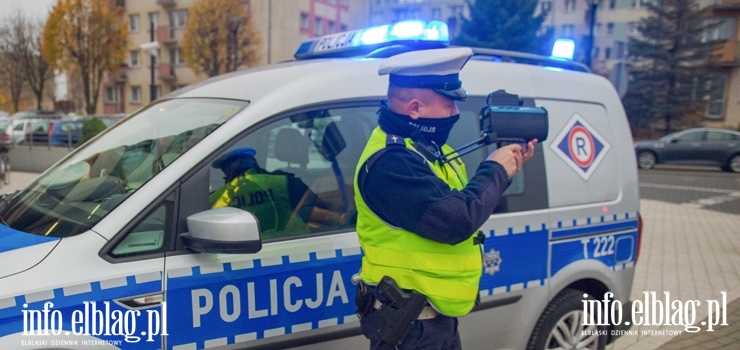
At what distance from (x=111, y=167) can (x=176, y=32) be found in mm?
41271

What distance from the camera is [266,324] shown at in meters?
2.38

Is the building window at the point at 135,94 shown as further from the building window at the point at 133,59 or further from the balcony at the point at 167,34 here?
the balcony at the point at 167,34

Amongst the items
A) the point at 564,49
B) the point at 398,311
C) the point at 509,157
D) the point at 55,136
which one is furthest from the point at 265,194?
the point at 55,136

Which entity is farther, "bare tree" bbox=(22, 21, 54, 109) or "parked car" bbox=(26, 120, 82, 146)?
"bare tree" bbox=(22, 21, 54, 109)

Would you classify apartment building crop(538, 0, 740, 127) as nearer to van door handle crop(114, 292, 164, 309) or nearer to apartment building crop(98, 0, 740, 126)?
apartment building crop(98, 0, 740, 126)

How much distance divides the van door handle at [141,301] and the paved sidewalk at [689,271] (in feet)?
11.5

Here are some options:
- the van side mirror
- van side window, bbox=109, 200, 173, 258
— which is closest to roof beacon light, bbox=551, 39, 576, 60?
the van side mirror

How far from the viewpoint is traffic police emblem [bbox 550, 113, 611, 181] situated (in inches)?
135

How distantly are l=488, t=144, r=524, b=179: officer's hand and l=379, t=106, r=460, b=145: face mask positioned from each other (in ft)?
0.63

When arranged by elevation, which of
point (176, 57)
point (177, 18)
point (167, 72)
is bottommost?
point (167, 72)

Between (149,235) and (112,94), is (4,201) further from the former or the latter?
(112,94)

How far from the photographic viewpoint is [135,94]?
44375 millimetres

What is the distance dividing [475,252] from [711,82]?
37.7 metres

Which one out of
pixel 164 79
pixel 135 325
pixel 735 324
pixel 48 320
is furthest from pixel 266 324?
pixel 164 79
